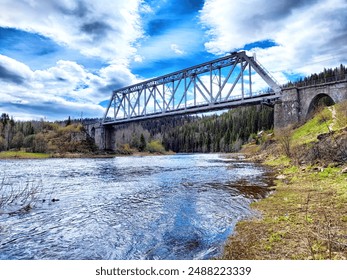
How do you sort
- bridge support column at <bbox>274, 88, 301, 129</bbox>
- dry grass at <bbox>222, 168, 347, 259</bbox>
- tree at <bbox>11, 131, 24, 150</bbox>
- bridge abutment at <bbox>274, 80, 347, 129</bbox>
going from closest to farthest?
dry grass at <bbox>222, 168, 347, 259</bbox>
bridge abutment at <bbox>274, 80, 347, 129</bbox>
bridge support column at <bbox>274, 88, 301, 129</bbox>
tree at <bbox>11, 131, 24, 150</bbox>

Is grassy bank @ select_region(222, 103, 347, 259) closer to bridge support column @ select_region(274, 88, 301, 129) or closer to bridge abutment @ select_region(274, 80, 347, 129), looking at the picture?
bridge abutment @ select_region(274, 80, 347, 129)

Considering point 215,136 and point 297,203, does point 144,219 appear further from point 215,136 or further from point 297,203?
point 215,136

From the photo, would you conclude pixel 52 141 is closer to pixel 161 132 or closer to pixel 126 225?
pixel 126 225

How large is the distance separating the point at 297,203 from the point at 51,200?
8.73m

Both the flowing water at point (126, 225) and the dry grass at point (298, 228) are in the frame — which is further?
the flowing water at point (126, 225)

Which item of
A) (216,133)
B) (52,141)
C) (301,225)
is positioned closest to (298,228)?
(301,225)

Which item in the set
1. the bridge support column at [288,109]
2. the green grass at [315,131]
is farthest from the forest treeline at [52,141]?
the green grass at [315,131]

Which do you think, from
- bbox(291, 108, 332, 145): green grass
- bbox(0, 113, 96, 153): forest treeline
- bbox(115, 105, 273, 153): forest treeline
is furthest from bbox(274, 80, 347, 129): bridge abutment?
bbox(115, 105, 273, 153): forest treeline

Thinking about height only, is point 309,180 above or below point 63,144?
below

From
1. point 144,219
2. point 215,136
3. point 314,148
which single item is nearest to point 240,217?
point 144,219

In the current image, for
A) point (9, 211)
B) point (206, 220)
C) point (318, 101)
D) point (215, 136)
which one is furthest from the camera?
point (215, 136)

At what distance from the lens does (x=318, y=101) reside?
125 ft

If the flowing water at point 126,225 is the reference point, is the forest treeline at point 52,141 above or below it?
above

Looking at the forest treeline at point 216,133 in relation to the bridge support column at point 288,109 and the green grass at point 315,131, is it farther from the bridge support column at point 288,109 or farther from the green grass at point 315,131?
the green grass at point 315,131
